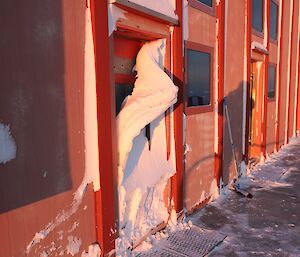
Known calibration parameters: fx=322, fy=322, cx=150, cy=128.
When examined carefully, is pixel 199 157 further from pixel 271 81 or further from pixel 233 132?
pixel 271 81

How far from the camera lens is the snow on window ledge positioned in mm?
3477

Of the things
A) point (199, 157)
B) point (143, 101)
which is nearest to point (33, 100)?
point (143, 101)

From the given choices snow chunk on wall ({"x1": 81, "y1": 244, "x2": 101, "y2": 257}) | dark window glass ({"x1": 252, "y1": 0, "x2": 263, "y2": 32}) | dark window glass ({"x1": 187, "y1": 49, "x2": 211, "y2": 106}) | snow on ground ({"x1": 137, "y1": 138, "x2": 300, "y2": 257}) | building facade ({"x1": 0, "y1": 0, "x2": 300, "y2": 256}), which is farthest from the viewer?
dark window glass ({"x1": 252, "y1": 0, "x2": 263, "y2": 32})

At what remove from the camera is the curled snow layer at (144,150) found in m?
3.69

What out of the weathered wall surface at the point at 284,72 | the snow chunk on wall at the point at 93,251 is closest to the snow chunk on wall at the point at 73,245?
the snow chunk on wall at the point at 93,251

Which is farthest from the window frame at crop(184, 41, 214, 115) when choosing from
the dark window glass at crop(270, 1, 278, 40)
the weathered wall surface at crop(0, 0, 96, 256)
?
the dark window glass at crop(270, 1, 278, 40)

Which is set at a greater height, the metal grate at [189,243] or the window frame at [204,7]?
the window frame at [204,7]

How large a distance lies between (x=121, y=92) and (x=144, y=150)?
820 millimetres

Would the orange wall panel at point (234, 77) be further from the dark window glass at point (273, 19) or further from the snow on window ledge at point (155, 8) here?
the dark window glass at point (273, 19)

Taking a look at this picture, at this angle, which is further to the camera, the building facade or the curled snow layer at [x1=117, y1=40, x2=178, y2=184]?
the curled snow layer at [x1=117, y1=40, x2=178, y2=184]

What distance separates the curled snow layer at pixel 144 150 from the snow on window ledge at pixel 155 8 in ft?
1.12

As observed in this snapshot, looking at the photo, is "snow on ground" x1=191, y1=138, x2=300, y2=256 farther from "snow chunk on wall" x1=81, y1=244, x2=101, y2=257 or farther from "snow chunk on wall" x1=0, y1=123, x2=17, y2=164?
"snow chunk on wall" x1=0, y1=123, x2=17, y2=164

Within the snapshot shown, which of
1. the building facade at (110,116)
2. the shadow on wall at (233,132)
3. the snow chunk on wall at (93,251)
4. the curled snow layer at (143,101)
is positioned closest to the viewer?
the building facade at (110,116)

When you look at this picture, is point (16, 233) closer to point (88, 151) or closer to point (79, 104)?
point (88, 151)
